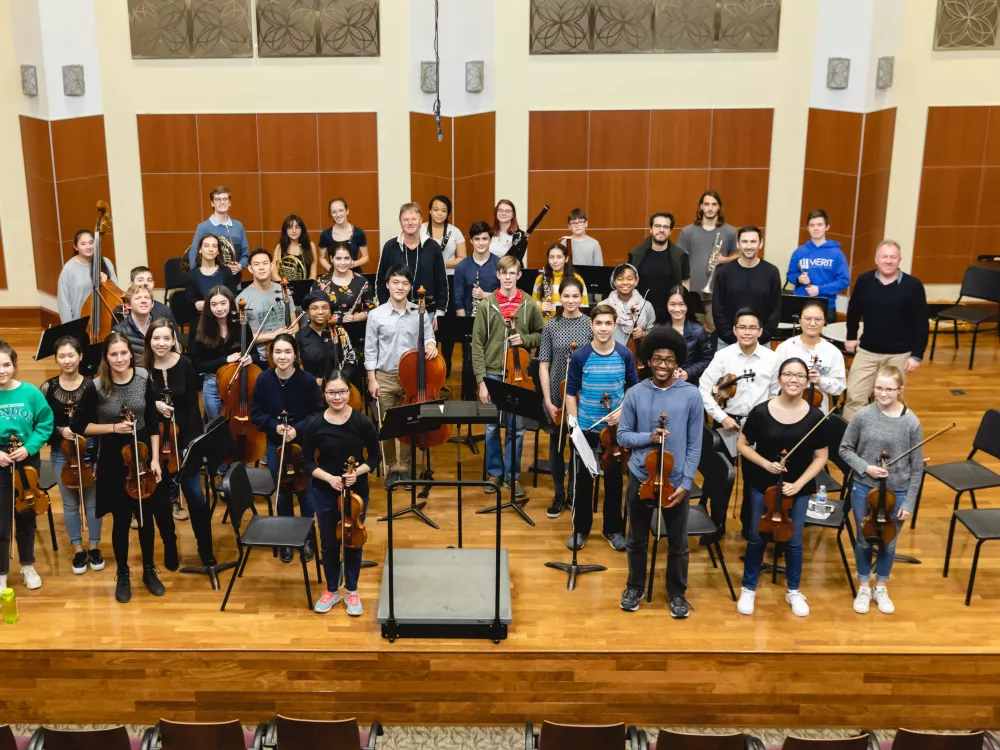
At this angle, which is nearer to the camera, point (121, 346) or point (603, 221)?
point (121, 346)

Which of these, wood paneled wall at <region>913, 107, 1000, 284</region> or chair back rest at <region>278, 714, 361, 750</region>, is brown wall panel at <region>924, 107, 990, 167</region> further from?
chair back rest at <region>278, 714, 361, 750</region>

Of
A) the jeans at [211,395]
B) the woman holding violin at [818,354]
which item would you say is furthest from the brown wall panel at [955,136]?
the jeans at [211,395]

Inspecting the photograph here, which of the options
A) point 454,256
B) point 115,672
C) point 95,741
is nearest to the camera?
point 95,741

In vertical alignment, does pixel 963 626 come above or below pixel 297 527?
below

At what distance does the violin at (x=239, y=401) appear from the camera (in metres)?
5.75

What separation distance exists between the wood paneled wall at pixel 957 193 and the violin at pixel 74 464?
7.30m

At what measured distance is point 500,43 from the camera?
29.9ft

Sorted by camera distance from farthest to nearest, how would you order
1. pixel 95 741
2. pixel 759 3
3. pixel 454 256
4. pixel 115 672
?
pixel 759 3, pixel 454 256, pixel 115 672, pixel 95 741

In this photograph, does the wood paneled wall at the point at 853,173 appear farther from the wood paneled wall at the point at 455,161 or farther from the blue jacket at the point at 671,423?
the blue jacket at the point at 671,423

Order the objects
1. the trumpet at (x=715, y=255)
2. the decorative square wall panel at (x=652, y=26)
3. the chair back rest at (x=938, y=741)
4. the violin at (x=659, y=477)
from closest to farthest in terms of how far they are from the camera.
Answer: the chair back rest at (x=938, y=741), the violin at (x=659, y=477), the trumpet at (x=715, y=255), the decorative square wall panel at (x=652, y=26)

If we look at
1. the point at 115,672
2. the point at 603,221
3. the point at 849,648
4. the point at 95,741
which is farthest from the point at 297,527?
the point at 603,221

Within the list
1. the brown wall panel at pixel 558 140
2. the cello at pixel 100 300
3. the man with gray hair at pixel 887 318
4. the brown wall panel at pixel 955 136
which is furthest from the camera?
the brown wall panel at pixel 558 140

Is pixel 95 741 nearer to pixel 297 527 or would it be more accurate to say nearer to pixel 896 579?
pixel 297 527

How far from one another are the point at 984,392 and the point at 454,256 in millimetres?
4186
